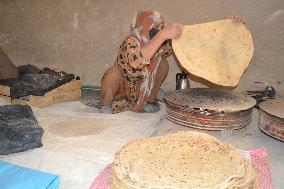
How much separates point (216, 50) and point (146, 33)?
2.27 ft

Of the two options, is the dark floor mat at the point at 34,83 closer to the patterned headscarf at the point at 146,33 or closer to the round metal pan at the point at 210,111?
the patterned headscarf at the point at 146,33

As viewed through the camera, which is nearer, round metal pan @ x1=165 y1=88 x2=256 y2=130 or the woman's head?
round metal pan @ x1=165 y1=88 x2=256 y2=130

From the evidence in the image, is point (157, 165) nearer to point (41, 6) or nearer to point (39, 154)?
point (39, 154)

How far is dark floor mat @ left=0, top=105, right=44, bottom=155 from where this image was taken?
2.21 m

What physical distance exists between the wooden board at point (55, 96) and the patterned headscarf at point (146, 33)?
93cm

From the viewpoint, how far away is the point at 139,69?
114 inches

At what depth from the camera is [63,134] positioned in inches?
102

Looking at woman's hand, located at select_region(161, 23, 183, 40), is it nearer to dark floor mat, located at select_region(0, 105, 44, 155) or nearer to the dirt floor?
the dirt floor

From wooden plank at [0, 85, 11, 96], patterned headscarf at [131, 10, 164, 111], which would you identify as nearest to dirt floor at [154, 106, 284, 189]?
patterned headscarf at [131, 10, 164, 111]

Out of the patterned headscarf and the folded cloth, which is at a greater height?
the patterned headscarf

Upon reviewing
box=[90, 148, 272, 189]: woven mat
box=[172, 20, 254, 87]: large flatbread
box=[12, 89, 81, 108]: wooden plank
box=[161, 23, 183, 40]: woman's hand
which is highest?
box=[161, 23, 183, 40]: woman's hand

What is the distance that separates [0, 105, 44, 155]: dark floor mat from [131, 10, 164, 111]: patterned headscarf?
3.53 ft

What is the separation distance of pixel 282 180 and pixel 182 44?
1.17 metres

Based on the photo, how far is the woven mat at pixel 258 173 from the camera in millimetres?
1768
